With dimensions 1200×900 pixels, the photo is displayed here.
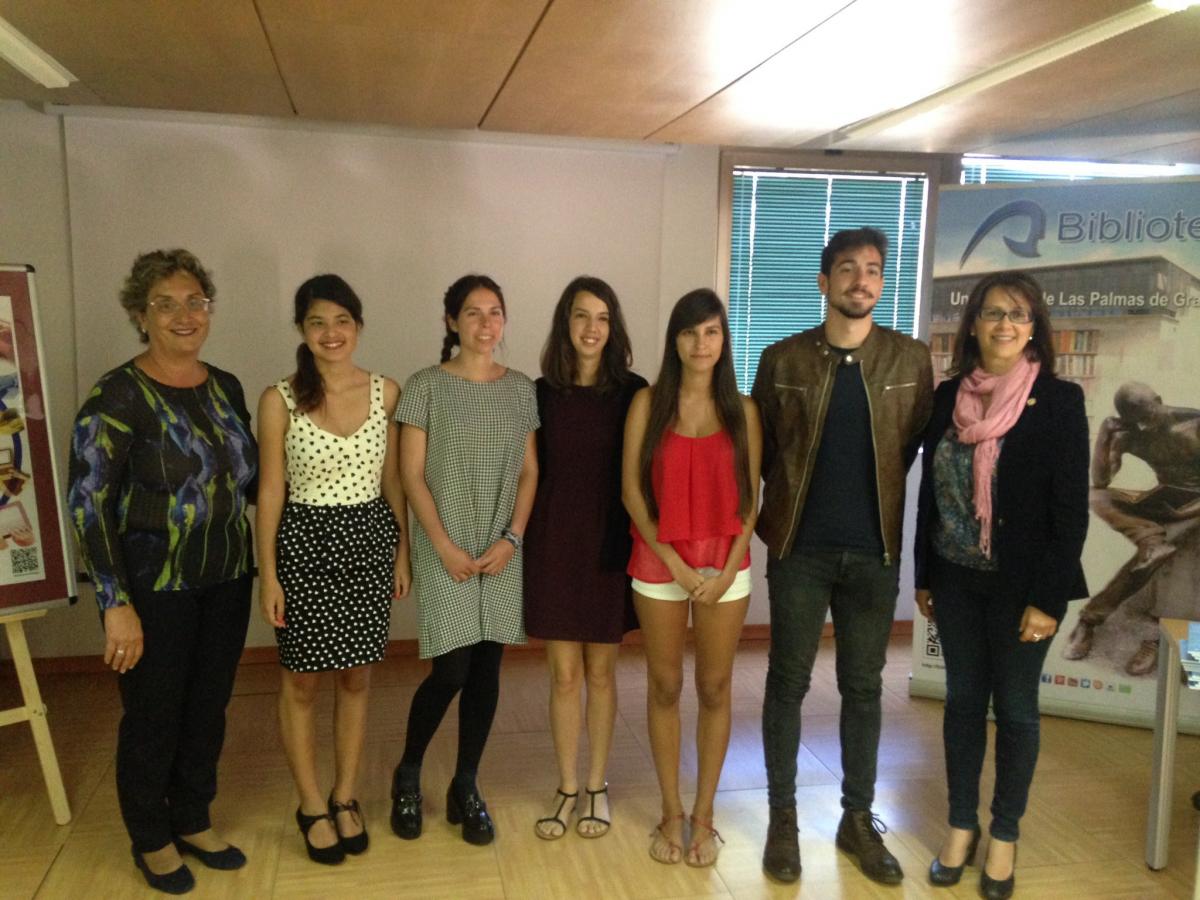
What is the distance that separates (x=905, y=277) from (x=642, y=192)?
55.8 inches

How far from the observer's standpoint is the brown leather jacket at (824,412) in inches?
91.7

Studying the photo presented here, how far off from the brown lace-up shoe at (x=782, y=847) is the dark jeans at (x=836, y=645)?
3cm

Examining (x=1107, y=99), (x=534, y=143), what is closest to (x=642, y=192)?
(x=534, y=143)

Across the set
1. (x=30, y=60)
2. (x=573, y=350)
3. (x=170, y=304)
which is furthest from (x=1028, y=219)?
(x=30, y=60)

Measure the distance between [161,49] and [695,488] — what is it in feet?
6.34

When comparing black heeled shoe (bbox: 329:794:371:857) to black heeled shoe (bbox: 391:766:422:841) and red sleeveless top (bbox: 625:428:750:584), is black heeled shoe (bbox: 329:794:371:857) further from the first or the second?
red sleeveless top (bbox: 625:428:750:584)

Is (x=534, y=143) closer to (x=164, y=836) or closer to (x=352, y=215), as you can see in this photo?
(x=352, y=215)

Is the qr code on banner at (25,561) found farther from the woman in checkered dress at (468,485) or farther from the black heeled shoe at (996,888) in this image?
the black heeled shoe at (996,888)

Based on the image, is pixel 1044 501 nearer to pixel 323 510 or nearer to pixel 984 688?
pixel 984 688

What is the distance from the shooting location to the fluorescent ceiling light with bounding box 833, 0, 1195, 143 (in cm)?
222

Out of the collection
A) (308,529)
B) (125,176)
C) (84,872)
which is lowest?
(84,872)

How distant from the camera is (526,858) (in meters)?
2.55

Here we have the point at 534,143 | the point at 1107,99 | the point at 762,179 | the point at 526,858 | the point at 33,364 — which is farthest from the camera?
the point at 762,179

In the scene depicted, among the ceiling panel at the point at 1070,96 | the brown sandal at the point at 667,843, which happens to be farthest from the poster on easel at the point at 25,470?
the ceiling panel at the point at 1070,96
